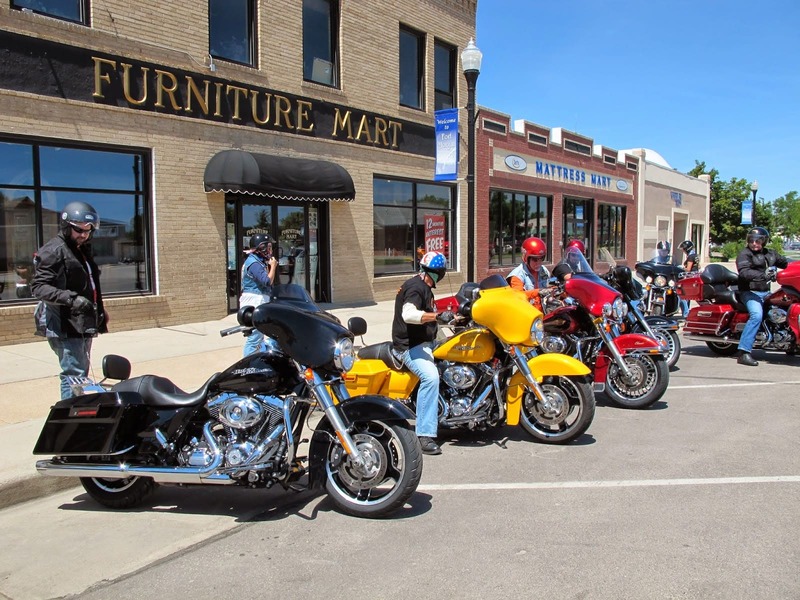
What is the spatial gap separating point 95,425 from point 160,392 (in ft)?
1.44

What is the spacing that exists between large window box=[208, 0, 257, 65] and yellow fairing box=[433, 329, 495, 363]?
9219mm

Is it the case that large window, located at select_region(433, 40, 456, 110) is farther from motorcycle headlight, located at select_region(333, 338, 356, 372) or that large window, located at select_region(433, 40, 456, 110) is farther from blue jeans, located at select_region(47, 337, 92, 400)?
motorcycle headlight, located at select_region(333, 338, 356, 372)

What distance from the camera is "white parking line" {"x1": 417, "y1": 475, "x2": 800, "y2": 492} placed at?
488cm

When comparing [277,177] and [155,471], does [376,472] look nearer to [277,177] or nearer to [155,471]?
[155,471]

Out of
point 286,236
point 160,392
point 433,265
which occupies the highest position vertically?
point 286,236

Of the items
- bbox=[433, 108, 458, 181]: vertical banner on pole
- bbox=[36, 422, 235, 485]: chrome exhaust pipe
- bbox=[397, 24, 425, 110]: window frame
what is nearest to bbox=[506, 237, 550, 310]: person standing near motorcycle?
bbox=[36, 422, 235, 485]: chrome exhaust pipe

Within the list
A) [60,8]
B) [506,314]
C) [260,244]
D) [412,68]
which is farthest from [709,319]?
[60,8]

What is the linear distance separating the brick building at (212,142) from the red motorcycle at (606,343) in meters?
6.97

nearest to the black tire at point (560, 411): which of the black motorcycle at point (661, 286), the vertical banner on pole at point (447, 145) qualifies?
the black motorcycle at point (661, 286)

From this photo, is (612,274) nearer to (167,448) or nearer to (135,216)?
(167,448)

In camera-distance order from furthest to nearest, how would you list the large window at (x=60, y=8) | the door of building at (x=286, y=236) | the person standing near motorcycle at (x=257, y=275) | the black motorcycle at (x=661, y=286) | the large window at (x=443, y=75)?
the large window at (x=443, y=75) → the door of building at (x=286, y=236) → the black motorcycle at (x=661, y=286) → the large window at (x=60, y=8) → the person standing near motorcycle at (x=257, y=275)

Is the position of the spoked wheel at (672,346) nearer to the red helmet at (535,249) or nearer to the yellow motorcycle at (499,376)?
the red helmet at (535,249)

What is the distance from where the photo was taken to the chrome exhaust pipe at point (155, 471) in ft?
13.5

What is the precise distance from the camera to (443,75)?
737 inches
